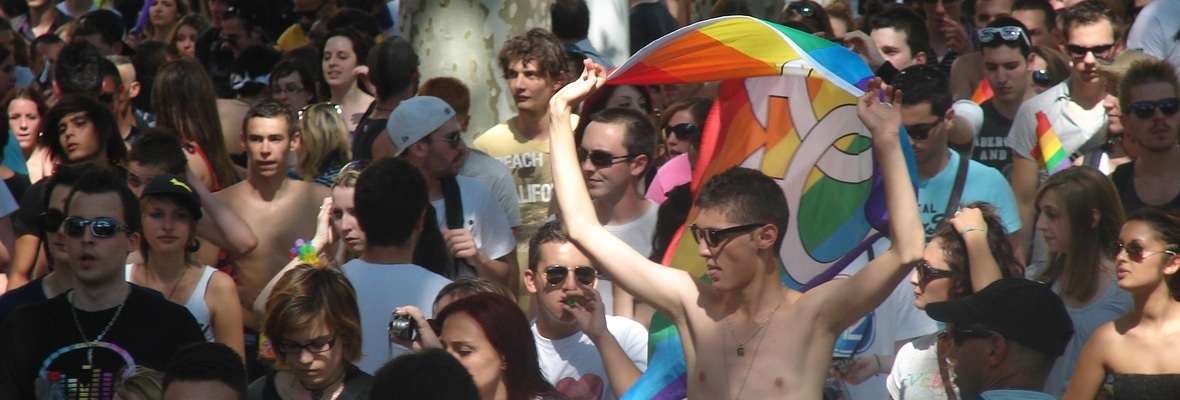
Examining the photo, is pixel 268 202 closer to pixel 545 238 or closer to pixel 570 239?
pixel 545 238

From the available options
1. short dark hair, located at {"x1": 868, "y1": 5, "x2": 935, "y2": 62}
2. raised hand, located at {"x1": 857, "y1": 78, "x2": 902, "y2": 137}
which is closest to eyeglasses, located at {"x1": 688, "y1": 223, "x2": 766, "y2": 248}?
raised hand, located at {"x1": 857, "y1": 78, "x2": 902, "y2": 137}

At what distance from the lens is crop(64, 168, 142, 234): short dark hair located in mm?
5152

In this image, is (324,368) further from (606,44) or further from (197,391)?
(606,44)

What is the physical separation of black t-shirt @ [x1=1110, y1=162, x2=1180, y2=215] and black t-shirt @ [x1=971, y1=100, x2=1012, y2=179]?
105 cm

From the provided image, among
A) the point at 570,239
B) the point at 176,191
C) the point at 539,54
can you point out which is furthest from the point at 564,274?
the point at 539,54

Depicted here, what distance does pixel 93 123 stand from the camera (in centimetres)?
722

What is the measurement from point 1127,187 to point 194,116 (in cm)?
479

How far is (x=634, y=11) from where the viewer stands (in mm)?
11523

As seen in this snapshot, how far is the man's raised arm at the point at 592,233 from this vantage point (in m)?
4.50

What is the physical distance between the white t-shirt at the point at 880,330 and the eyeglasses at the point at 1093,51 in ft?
9.92

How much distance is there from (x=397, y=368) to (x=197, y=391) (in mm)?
1277

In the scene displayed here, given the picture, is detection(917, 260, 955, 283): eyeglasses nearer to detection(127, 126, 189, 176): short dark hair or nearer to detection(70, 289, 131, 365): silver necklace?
detection(70, 289, 131, 365): silver necklace

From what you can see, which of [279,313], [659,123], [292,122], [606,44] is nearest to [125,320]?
[279,313]

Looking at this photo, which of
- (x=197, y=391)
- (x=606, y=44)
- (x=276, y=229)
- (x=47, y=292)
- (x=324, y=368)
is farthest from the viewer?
(x=606, y=44)
